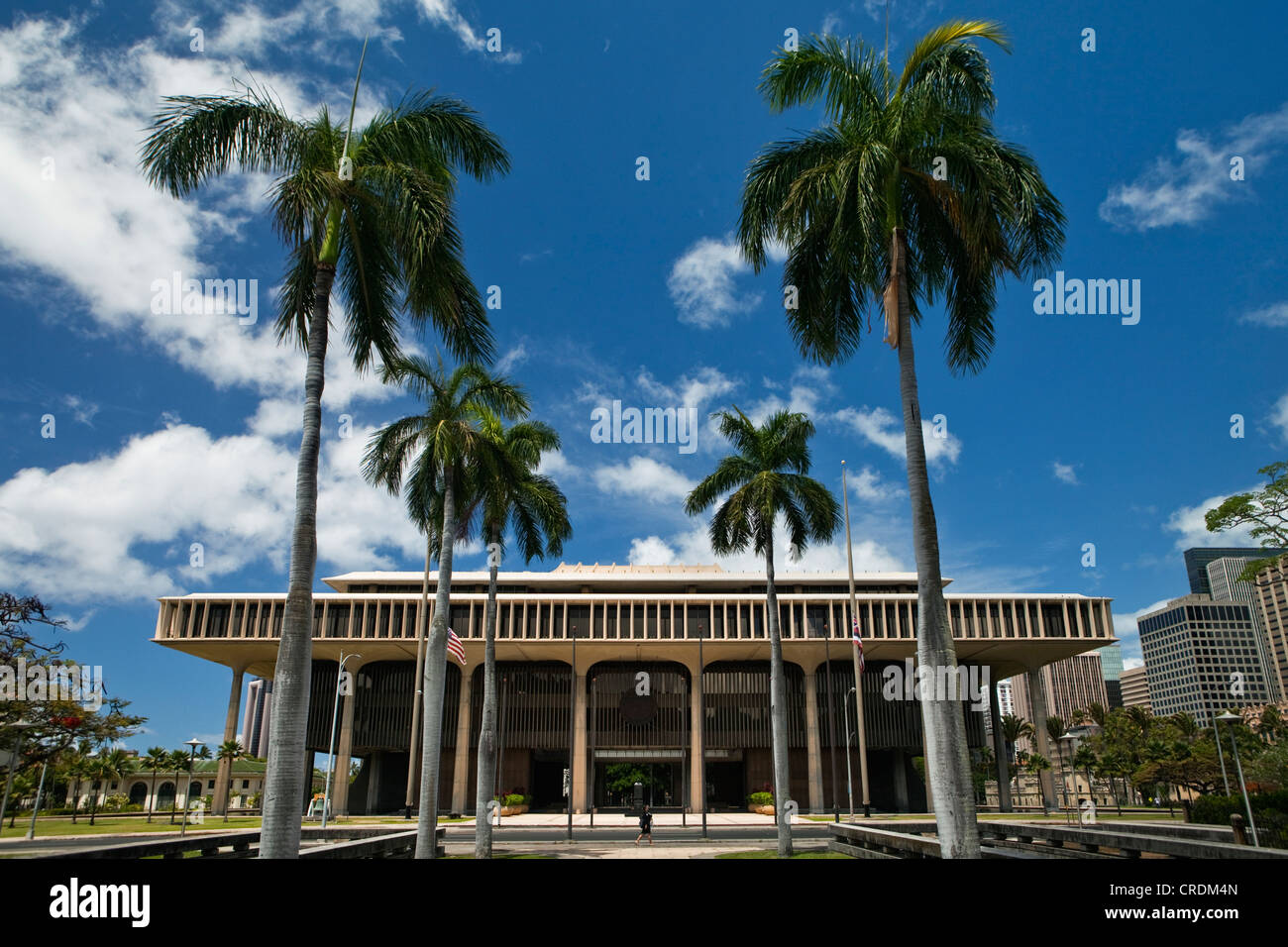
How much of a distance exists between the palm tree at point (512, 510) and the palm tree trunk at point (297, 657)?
36.0 ft

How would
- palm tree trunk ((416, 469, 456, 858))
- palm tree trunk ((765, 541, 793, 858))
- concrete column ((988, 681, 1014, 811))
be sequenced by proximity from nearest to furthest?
palm tree trunk ((416, 469, 456, 858)) < palm tree trunk ((765, 541, 793, 858)) < concrete column ((988, 681, 1014, 811))

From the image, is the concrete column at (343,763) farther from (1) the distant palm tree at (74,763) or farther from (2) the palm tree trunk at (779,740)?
(2) the palm tree trunk at (779,740)

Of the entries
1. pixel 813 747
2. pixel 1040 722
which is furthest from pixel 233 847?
pixel 1040 722

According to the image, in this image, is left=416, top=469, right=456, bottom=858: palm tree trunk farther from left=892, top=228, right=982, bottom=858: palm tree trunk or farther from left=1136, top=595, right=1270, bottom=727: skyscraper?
left=1136, top=595, right=1270, bottom=727: skyscraper

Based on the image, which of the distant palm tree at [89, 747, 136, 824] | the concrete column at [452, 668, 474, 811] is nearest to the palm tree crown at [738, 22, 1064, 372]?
the concrete column at [452, 668, 474, 811]

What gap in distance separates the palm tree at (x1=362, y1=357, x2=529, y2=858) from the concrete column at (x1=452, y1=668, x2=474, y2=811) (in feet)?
129

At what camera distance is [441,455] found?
23812mm

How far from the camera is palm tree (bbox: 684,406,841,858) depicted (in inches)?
1060

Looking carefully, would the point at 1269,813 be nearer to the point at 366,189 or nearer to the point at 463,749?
the point at 366,189

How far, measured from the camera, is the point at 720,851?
88.5 feet
